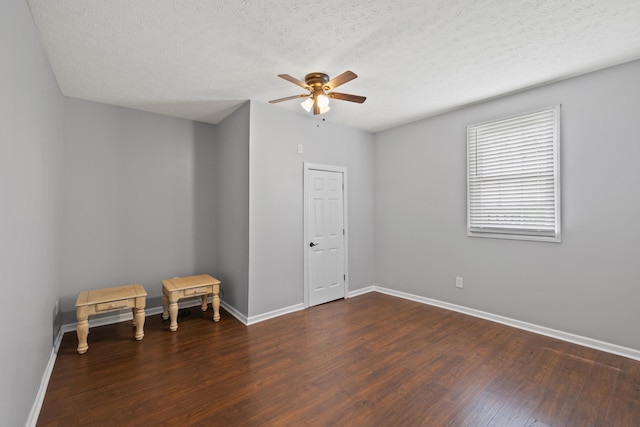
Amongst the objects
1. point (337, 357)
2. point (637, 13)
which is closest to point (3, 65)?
point (337, 357)

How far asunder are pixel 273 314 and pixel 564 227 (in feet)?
11.2

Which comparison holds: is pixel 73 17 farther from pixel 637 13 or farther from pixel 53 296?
pixel 637 13

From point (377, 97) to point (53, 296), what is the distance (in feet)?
13.2

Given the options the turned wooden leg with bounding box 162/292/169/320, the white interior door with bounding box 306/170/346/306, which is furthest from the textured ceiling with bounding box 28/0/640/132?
the turned wooden leg with bounding box 162/292/169/320

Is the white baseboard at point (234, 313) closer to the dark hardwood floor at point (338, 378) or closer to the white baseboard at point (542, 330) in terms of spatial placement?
the dark hardwood floor at point (338, 378)

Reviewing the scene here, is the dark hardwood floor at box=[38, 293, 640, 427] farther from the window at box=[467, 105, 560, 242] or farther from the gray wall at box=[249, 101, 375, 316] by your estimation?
the window at box=[467, 105, 560, 242]

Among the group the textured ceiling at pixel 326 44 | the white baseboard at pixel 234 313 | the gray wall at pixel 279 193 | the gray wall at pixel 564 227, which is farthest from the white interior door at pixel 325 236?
the textured ceiling at pixel 326 44

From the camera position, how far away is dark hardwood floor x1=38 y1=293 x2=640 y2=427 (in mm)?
1954

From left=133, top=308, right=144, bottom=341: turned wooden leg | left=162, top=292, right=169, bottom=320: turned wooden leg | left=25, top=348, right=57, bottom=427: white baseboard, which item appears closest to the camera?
left=25, top=348, right=57, bottom=427: white baseboard

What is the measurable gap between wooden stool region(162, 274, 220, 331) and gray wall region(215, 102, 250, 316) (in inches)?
11.9

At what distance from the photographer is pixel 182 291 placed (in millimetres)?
3389

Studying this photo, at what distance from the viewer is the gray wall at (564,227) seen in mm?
2693

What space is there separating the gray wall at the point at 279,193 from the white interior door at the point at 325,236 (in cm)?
17

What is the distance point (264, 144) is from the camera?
365 cm
